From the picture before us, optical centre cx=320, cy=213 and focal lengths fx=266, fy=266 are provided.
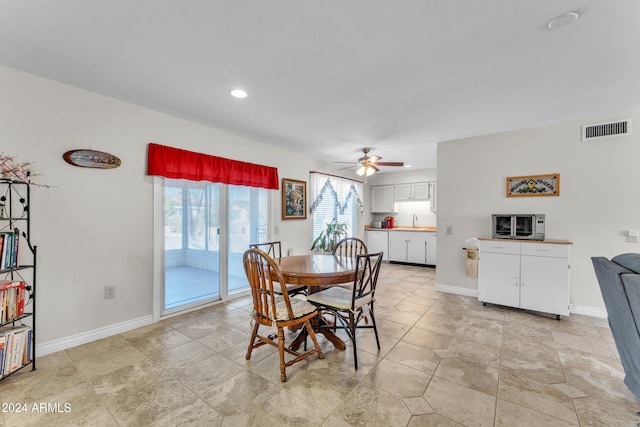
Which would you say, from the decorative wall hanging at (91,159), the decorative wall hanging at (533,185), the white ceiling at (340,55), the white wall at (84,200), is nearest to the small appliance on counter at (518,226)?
the decorative wall hanging at (533,185)

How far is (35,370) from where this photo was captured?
2141 millimetres

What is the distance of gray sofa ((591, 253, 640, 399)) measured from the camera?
1473mm

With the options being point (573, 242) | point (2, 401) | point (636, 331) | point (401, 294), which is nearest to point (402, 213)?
point (401, 294)

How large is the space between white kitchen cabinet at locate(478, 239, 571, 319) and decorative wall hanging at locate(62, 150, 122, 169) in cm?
460

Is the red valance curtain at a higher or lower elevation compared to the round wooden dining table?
higher

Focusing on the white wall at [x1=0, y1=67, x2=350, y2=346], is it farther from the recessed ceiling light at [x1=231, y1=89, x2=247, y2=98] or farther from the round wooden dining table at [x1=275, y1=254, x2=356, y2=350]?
the round wooden dining table at [x1=275, y1=254, x2=356, y2=350]

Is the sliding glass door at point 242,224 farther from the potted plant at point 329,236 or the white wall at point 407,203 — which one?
the white wall at point 407,203

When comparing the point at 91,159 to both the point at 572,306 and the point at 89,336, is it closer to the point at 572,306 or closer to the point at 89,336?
the point at 89,336

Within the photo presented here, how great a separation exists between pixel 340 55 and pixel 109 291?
3188mm

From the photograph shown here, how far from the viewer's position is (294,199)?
4926 millimetres

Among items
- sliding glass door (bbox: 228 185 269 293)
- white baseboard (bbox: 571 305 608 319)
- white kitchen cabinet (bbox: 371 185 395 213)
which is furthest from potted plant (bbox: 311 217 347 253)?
white baseboard (bbox: 571 305 608 319)

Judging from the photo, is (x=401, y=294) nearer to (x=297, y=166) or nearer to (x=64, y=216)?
(x=297, y=166)

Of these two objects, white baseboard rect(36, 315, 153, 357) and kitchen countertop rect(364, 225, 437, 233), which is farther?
kitchen countertop rect(364, 225, 437, 233)

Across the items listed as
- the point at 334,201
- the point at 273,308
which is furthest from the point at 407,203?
the point at 273,308
